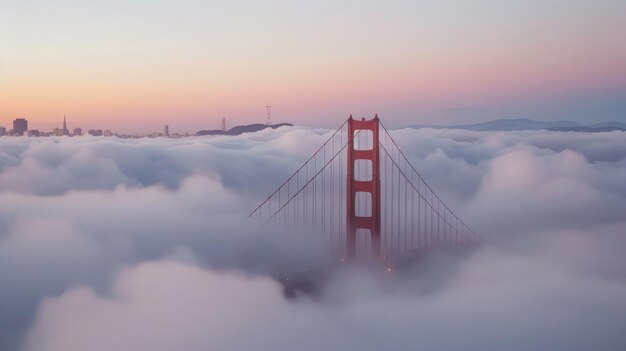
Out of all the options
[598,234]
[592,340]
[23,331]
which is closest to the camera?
[592,340]

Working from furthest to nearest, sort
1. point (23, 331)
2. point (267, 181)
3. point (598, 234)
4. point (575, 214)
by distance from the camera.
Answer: point (267, 181) → point (575, 214) → point (598, 234) → point (23, 331)

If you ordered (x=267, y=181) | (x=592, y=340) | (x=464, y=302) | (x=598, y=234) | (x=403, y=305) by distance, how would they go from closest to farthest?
(x=592, y=340), (x=403, y=305), (x=464, y=302), (x=598, y=234), (x=267, y=181)

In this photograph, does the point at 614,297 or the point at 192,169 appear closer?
the point at 614,297

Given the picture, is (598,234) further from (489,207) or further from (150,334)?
(150,334)

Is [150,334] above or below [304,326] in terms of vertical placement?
below

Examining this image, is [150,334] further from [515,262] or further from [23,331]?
[515,262]

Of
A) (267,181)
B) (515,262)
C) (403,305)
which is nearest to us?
(403,305)


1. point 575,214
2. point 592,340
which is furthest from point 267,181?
point 592,340

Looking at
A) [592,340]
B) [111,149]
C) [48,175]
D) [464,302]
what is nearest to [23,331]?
[464,302]

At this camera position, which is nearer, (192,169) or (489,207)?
(489,207)
